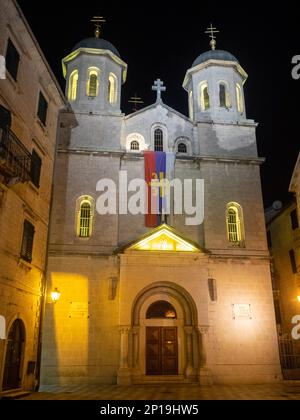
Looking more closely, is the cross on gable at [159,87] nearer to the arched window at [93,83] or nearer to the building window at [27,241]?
the arched window at [93,83]

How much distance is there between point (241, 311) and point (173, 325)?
379 cm

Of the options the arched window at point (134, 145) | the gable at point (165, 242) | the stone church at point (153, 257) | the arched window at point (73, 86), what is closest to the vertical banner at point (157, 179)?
the stone church at point (153, 257)

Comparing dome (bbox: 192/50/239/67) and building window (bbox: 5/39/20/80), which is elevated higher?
dome (bbox: 192/50/239/67)

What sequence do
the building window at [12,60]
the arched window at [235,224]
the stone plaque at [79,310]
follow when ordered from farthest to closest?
the arched window at [235,224] → the stone plaque at [79,310] → the building window at [12,60]

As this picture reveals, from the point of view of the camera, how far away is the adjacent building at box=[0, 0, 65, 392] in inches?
553

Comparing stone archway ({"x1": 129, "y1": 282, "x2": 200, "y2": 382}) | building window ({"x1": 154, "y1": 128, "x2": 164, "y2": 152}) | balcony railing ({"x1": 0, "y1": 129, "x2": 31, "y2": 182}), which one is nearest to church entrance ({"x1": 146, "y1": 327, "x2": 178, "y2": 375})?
stone archway ({"x1": 129, "y1": 282, "x2": 200, "y2": 382})

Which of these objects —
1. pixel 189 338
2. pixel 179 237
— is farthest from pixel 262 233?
pixel 189 338

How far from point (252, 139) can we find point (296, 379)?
1436cm

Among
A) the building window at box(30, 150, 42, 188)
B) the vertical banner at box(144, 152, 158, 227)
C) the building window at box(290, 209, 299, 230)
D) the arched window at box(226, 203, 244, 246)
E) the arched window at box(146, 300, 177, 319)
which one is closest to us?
the building window at box(30, 150, 42, 188)

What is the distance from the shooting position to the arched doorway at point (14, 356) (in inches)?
551

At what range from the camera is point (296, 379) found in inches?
803

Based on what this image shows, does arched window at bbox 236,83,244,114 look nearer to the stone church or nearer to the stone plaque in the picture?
the stone church

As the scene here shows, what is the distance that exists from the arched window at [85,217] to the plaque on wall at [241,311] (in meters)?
8.89

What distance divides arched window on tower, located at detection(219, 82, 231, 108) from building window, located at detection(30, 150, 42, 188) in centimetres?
1337
